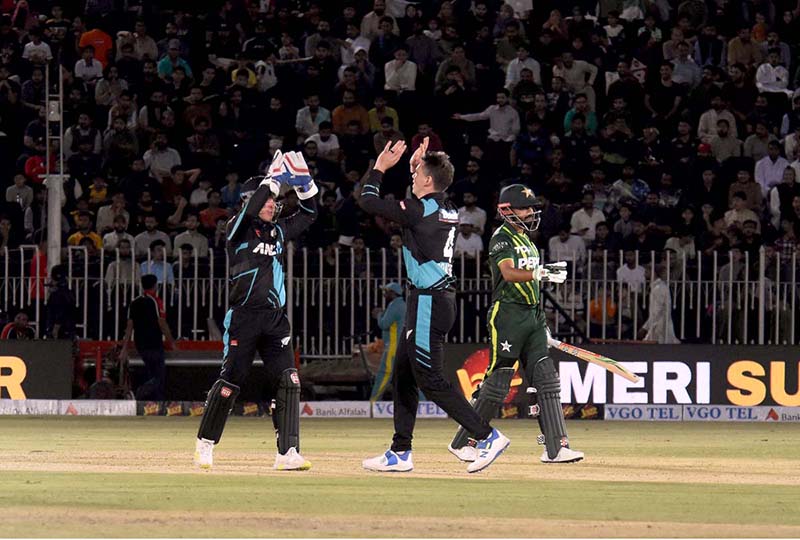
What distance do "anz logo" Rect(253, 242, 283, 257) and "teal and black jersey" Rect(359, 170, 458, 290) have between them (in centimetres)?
88

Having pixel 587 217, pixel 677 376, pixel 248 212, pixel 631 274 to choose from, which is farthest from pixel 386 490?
pixel 587 217

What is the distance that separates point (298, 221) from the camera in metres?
13.2

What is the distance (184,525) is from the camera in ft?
31.2

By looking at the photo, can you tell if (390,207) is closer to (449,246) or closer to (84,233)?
(449,246)

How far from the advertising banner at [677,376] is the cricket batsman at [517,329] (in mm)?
9118

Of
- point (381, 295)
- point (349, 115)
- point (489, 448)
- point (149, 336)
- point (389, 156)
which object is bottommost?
point (489, 448)

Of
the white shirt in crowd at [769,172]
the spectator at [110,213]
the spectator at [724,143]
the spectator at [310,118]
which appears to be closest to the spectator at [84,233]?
the spectator at [110,213]

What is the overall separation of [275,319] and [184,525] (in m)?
3.56

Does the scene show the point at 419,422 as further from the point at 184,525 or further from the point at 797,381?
the point at 184,525

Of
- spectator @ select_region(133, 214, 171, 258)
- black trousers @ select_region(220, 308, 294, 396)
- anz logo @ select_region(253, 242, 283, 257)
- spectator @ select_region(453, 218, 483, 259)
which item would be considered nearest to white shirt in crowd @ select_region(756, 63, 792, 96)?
spectator @ select_region(453, 218, 483, 259)

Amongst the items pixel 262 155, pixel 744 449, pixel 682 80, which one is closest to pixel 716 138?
pixel 682 80

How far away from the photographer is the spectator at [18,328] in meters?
23.6

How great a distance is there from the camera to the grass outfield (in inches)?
375

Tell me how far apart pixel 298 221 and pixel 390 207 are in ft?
3.35
